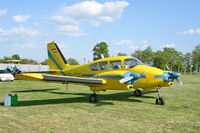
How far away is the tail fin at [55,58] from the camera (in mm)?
16250

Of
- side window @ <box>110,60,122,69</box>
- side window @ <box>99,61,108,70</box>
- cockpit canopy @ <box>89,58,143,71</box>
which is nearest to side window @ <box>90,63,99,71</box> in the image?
cockpit canopy @ <box>89,58,143,71</box>

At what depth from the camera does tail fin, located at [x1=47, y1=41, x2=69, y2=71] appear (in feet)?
53.3

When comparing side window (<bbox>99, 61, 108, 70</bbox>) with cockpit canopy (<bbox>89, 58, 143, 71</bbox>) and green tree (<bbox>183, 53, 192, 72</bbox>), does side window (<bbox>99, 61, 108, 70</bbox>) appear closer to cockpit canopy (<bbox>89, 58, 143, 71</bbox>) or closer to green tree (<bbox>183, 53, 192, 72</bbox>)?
cockpit canopy (<bbox>89, 58, 143, 71</bbox>)

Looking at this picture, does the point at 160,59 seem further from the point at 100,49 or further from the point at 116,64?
the point at 116,64

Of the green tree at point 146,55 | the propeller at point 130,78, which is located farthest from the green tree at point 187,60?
the propeller at point 130,78

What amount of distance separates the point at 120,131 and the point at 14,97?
643 cm

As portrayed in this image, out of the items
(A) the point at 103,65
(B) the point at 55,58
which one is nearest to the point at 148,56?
(B) the point at 55,58

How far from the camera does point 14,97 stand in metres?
9.70

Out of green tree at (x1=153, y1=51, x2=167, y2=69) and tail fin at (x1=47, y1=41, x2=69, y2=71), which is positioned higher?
green tree at (x1=153, y1=51, x2=167, y2=69)

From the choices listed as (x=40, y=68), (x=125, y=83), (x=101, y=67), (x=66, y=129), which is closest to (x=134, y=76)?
(x=125, y=83)

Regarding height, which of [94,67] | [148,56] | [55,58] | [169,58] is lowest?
[94,67]

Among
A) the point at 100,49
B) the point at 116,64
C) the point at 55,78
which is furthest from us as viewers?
the point at 100,49

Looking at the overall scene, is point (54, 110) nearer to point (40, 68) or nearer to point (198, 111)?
point (198, 111)

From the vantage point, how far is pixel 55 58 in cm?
1656
